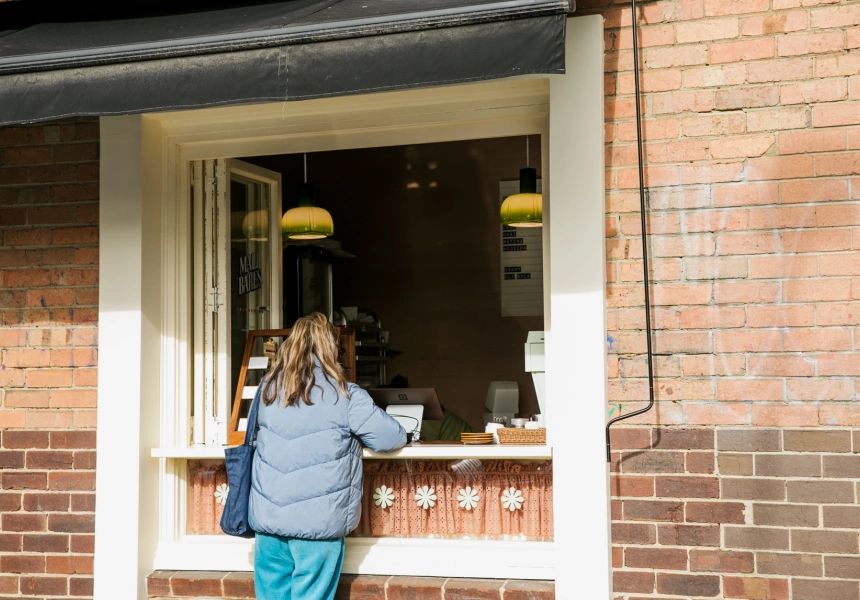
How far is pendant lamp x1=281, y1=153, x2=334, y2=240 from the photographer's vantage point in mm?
6656

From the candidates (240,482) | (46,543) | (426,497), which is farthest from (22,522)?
(426,497)

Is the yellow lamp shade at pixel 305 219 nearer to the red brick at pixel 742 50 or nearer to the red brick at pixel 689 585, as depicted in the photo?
the red brick at pixel 742 50

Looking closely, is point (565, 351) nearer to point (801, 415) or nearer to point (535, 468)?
point (535, 468)

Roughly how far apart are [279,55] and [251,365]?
2.06 m

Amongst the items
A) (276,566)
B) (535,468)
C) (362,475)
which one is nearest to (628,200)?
(535,468)

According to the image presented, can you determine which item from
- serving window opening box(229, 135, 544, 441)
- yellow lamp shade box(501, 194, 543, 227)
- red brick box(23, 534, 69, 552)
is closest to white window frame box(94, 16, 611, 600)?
red brick box(23, 534, 69, 552)

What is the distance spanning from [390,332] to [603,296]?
17.3ft

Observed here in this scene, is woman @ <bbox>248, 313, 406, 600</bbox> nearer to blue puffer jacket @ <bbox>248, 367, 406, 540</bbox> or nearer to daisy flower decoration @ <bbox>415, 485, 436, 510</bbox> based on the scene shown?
blue puffer jacket @ <bbox>248, 367, 406, 540</bbox>

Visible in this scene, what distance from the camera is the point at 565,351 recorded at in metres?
4.39

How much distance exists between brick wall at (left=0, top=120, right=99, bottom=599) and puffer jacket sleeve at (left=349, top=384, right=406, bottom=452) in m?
1.54

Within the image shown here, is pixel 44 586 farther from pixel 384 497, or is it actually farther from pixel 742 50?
pixel 742 50

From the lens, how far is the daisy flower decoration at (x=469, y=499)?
16.0 ft

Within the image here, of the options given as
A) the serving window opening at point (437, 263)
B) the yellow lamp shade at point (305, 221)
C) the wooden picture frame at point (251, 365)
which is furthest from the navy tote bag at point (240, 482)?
the serving window opening at point (437, 263)

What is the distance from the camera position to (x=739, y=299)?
14.0ft
